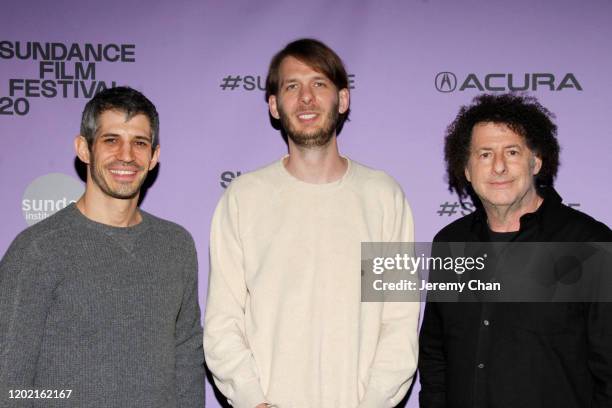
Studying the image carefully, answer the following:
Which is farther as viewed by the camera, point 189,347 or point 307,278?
point 189,347

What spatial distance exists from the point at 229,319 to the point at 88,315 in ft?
1.58

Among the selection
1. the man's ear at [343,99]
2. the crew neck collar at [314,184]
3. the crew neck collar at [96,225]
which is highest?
the man's ear at [343,99]

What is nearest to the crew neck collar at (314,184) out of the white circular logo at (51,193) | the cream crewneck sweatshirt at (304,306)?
the cream crewneck sweatshirt at (304,306)

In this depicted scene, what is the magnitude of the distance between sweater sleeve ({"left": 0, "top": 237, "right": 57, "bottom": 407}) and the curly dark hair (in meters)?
1.61

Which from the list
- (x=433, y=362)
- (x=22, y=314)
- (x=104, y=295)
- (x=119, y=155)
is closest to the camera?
(x=22, y=314)

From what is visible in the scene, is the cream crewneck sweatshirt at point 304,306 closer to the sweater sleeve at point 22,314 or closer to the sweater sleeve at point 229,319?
the sweater sleeve at point 229,319

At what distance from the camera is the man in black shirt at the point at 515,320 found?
2.00m

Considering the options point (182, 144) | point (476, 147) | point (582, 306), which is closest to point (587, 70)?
point (476, 147)

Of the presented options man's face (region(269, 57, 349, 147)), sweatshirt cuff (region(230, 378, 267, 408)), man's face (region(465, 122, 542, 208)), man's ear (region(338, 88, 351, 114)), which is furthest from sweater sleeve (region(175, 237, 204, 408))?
man's face (region(465, 122, 542, 208))

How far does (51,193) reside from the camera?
2.74 m

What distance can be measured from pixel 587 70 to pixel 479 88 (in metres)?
0.52

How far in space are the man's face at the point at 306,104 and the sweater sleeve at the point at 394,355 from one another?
44cm

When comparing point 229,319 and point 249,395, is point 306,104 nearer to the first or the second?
point 229,319

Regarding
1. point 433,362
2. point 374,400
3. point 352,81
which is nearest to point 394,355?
point 374,400
